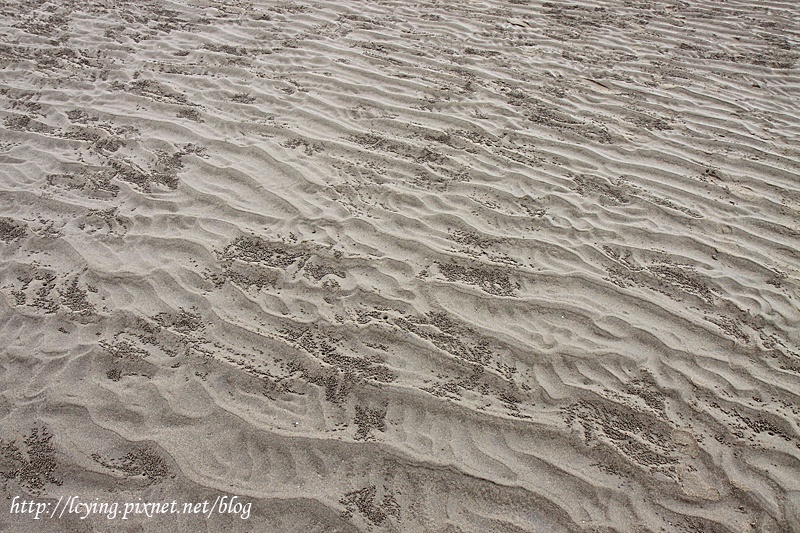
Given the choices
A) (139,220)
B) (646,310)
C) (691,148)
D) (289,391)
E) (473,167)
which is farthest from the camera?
(691,148)

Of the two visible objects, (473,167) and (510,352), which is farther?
(473,167)

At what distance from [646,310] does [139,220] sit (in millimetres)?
3323

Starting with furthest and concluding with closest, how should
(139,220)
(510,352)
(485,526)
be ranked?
(139,220)
(510,352)
(485,526)

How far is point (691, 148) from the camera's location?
429cm

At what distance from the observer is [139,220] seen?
11.3 feet

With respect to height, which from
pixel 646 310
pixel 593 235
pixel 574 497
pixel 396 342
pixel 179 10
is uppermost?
pixel 179 10

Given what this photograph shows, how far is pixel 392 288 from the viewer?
3078 mm

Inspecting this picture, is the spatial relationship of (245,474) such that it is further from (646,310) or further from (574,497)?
(646,310)

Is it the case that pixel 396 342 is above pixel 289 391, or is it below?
above

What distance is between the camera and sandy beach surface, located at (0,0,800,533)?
2.29m

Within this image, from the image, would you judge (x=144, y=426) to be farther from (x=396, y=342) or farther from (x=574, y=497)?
(x=574, y=497)

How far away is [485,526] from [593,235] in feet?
6.93

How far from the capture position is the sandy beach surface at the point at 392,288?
2.29 meters

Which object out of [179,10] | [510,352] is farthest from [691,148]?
[179,10]
